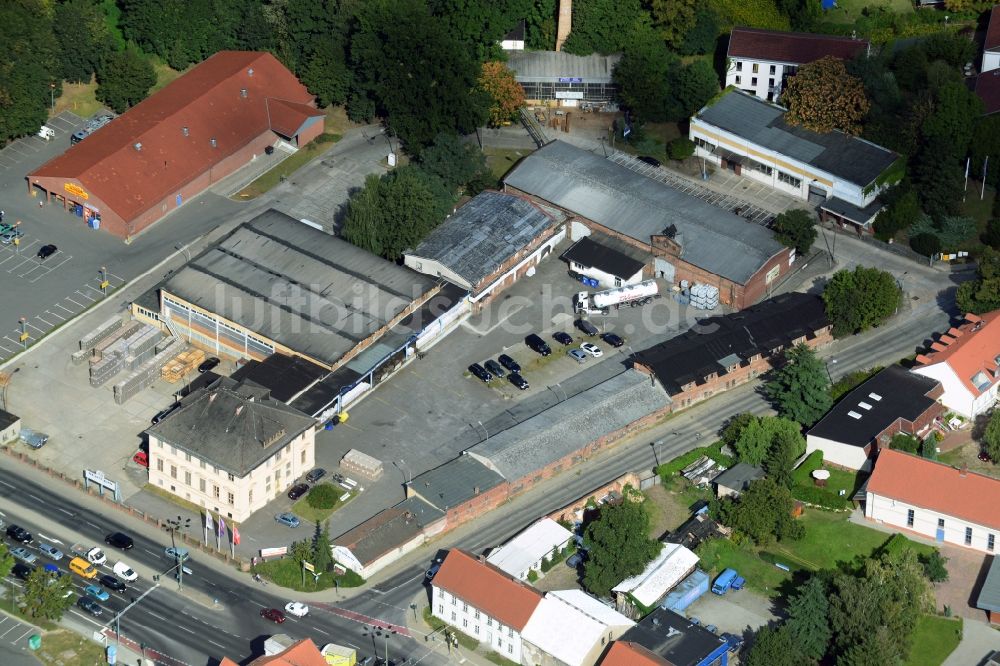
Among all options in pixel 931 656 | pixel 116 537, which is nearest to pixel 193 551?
pixel 116 537

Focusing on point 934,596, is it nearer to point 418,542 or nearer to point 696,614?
point 696,614

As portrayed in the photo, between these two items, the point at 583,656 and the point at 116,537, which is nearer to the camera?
the point at 583,656

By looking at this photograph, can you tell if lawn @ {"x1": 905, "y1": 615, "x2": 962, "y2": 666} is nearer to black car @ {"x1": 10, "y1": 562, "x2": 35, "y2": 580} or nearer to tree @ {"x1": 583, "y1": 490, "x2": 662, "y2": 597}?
tree @ {"x1": 583, "y1": 490, "x2": 662, "y2": 597}

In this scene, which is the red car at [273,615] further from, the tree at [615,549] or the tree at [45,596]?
the tree at [615,549]

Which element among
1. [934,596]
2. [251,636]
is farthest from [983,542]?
[251,636]

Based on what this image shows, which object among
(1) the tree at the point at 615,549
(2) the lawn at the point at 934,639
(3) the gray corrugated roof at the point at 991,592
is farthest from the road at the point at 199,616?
(3) the gray corrugated roof at the point at 991,592

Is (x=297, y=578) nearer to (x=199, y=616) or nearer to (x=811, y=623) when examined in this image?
(x=199, y=616)

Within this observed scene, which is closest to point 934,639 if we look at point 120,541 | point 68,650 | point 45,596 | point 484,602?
point 484,602
